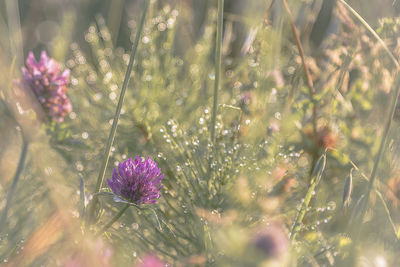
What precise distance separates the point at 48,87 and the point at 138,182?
0.55 feet

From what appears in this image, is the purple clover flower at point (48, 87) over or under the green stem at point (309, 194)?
over

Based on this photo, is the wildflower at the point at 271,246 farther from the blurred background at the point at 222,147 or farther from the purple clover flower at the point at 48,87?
the purple clover flower at the point at 48,87

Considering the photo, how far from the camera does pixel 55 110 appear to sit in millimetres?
391

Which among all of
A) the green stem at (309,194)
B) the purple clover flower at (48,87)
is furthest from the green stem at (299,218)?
the purple clover flower at (48,87)

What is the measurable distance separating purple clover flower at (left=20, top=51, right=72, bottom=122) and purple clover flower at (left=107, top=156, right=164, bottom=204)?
0.12 metres

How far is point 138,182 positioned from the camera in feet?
0.95

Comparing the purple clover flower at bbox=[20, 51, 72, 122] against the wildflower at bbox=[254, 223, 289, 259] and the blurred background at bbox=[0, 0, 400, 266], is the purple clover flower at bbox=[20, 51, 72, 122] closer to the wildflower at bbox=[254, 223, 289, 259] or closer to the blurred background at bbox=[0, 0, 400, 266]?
→ the blurred background at bbox=[0, 0, 400, 266]

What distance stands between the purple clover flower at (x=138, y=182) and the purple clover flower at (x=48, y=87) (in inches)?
4.8

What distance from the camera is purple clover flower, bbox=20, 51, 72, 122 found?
Result: 0.39 m

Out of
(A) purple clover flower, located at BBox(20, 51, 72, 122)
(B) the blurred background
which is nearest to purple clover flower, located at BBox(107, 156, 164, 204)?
(B) the blurred background

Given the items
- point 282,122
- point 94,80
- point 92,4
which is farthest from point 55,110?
point 92,4

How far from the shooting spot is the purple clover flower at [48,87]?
39 cm

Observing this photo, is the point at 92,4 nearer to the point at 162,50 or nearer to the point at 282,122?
the point at 162,50

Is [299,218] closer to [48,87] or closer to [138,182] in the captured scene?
[138,182]
